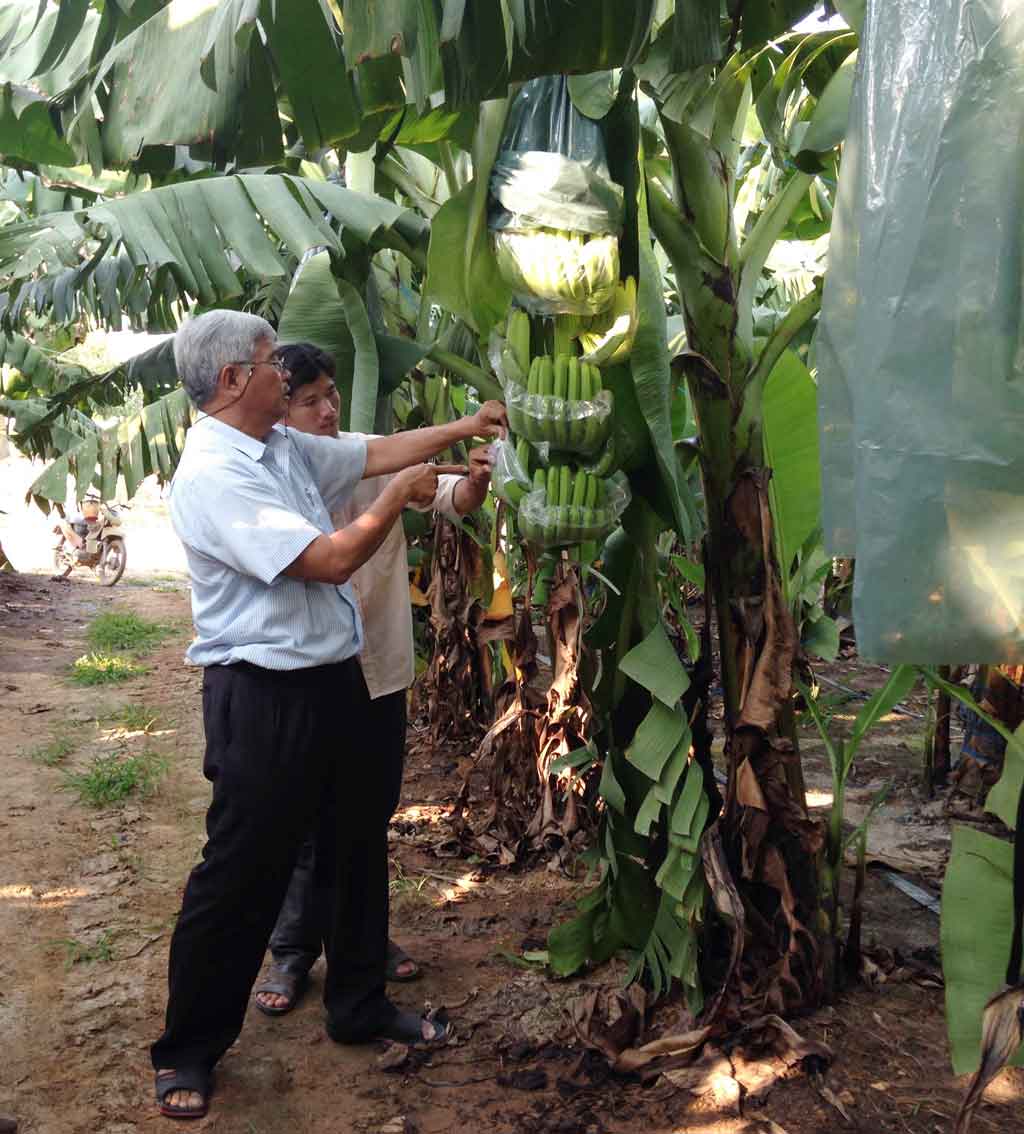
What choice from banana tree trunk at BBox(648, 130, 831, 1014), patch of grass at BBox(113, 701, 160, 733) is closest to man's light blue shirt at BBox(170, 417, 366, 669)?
banana tree trunk at BBox(648, 130, 831, 1014)

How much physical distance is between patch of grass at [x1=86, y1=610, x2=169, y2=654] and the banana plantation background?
6298mm

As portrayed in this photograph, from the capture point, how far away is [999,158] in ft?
4.34

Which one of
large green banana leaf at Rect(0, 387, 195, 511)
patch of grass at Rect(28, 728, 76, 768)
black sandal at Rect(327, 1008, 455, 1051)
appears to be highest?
large green banana leaf at Rect(0, 387, 195, 511)

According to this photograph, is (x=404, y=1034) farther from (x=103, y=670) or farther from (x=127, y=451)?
(x=103, y=670)

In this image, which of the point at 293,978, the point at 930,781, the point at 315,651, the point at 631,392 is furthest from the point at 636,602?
the point at 930,781

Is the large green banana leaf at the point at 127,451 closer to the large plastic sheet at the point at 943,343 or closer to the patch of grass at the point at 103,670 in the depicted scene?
the patch of grass at the point at 103,670

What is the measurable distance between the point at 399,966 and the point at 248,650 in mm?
1288

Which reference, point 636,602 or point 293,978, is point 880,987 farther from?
point 293,978

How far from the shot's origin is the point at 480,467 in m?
2.71

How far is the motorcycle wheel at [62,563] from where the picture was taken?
45.7 feet

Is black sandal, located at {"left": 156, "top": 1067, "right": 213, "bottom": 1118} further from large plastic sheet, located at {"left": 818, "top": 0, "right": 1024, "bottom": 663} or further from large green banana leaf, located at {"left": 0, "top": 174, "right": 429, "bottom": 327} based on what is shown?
large plastic sheet, located at {"left": 818, "top": 0, "right": 1024, "bottom": 663}

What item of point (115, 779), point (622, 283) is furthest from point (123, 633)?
point (622, 283)

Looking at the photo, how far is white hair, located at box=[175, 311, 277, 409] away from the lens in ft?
7.90

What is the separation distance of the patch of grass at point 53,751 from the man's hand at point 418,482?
3.89m
